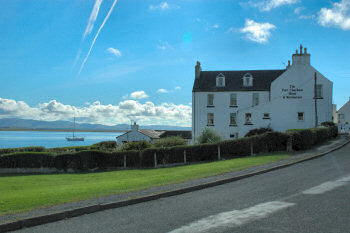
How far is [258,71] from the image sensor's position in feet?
152

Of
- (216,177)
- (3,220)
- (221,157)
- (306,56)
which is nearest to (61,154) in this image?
(221,157)

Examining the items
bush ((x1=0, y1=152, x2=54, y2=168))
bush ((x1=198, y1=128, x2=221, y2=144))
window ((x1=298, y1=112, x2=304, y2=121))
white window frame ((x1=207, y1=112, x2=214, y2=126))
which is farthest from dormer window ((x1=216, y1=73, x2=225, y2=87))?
bush ((x1=0, y1=152, x2=54, y2=168))

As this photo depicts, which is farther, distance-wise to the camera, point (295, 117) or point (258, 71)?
point (258, 71)

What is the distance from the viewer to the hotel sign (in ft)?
131

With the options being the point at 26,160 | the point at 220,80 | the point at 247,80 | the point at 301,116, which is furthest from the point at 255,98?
the point at 26,160

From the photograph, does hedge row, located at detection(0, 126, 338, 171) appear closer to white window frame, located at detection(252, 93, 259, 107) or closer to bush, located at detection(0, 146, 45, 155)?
bush, located at detection(0, 146, 45, 155)

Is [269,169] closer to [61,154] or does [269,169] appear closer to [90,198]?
[90,198]

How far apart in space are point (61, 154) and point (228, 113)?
24654 millimetres

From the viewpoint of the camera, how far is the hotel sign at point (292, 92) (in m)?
40.1

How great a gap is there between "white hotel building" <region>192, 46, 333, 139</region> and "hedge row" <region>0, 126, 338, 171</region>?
420 inches

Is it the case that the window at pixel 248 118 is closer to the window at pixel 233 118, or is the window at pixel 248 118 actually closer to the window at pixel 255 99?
the window at pixel 233 118

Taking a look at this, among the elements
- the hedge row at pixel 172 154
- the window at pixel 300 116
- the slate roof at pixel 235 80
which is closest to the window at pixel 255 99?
the slate roof at pixel 235 80

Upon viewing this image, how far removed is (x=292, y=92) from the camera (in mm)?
40344

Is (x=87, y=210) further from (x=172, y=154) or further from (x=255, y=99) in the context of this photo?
(x=255, y=99)
